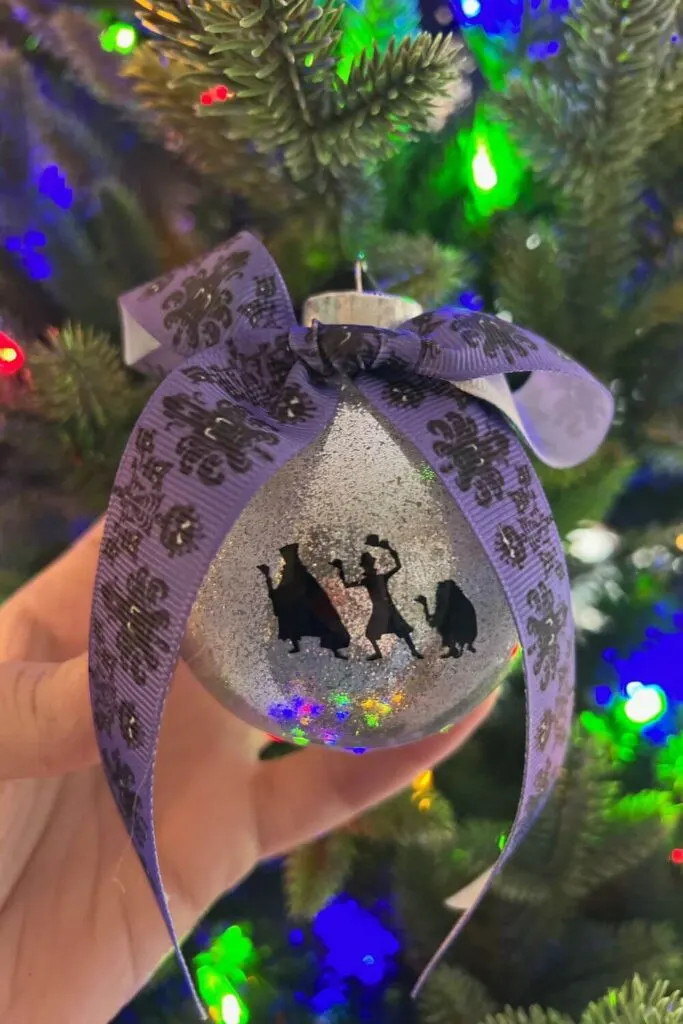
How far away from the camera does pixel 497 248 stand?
0.60m

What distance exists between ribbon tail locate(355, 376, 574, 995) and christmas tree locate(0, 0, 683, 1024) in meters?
0.18

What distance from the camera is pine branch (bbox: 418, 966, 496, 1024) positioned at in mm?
563

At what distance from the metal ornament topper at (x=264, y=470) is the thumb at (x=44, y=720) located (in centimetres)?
11

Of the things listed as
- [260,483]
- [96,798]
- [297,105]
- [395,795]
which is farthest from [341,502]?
[96,798]

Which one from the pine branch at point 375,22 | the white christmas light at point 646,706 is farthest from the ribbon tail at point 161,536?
the white christmas light at point 646,706

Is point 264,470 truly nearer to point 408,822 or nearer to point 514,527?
point 514,527

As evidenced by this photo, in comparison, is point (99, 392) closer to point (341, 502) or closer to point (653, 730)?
point (341, 502)

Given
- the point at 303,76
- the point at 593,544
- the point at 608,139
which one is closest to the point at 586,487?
the point at 593,544

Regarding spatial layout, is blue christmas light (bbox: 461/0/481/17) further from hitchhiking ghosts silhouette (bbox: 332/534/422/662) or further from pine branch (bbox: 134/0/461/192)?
hitchhiking ghosts silhouette (bbox: 332/534/422/662)

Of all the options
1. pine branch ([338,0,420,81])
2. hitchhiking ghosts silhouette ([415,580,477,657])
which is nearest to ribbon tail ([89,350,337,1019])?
hitchhiking ghosts silhouette ([415,580,477,657])

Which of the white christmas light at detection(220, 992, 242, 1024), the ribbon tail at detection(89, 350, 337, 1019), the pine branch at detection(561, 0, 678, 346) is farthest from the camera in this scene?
the white christmas light at detection(220, 992, 242, 1024)

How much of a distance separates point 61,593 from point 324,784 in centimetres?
28

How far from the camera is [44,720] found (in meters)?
0.49

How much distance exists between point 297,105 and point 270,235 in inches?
6.3
